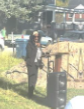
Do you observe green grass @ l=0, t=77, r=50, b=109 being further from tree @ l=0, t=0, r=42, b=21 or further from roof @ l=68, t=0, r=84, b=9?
roof @ l=68, t=0, r=84, b=9

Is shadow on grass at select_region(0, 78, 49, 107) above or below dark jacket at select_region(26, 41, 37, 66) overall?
below

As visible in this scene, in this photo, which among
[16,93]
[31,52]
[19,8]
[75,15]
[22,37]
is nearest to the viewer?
[31,52]

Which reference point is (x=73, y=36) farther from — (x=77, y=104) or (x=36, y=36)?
(x=77, y=104)

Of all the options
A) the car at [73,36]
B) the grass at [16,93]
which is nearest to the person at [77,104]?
the grass at [16,93]

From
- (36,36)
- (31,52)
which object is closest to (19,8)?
(36,36)

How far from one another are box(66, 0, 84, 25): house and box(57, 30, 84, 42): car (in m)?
0.31

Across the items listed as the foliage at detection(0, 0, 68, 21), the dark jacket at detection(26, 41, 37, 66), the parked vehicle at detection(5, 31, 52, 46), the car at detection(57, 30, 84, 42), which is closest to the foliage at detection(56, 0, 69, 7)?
the foliage at detection(0, 0, 68, 21)

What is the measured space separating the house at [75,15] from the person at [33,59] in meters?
0.91

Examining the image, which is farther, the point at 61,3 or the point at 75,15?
the point at 61,3

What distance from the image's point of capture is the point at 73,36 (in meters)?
7.91

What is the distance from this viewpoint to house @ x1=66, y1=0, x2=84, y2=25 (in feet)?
24.2

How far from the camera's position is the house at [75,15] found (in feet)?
24.2

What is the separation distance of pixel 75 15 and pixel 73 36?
755mm

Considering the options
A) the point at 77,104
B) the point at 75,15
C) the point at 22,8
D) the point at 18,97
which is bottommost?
the point at 18,97
